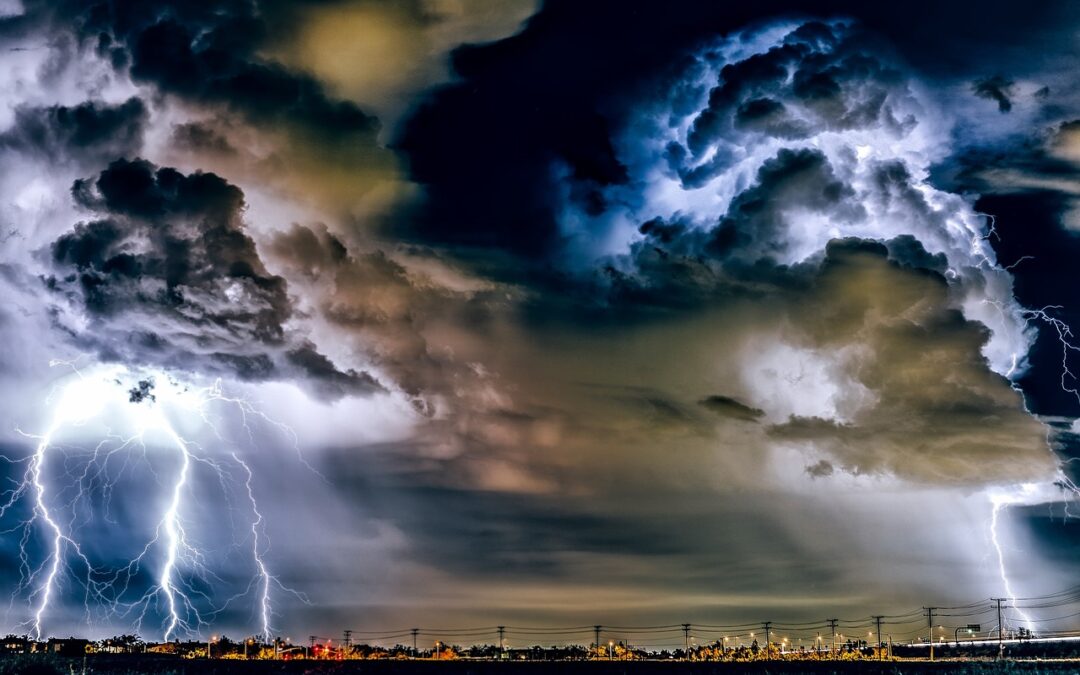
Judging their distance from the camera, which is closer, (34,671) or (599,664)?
(34,671)

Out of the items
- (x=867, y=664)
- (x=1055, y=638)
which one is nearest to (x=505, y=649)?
(x=867, y=664)

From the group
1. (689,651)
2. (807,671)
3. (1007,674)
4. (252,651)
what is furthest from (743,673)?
(252,651)

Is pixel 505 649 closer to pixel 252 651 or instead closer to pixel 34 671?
pixel 252 651

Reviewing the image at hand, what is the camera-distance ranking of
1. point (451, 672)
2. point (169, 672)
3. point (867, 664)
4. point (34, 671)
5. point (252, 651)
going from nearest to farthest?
point (34, 671)
point (169, 672)
point (451, 672)
point (867, 664)
point (252, 651)

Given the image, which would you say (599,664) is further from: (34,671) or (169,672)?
(34,671)

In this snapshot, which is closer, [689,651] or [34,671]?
[34,671]

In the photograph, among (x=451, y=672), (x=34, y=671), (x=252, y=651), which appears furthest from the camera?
(x=252, y=651)
